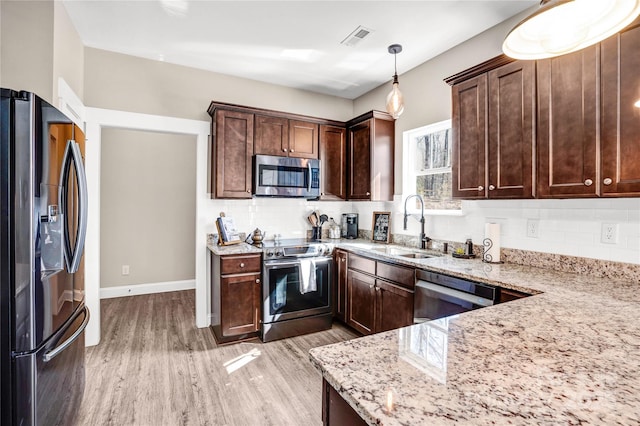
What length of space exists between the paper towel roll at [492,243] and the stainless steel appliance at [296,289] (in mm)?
1548

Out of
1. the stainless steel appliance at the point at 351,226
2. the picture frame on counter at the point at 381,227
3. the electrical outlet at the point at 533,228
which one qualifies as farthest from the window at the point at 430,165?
the stainless steel appliance at the point at 351,226

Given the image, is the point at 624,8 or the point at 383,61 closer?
the point at 624,8

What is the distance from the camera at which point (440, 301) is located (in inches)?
88.6

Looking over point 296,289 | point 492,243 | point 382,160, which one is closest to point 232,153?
point 296,289

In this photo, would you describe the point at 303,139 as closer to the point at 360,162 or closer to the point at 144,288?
the point at 360,162

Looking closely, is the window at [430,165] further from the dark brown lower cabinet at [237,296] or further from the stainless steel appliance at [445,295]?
the dark brown lower cabinet at [237,296]

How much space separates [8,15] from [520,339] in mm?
3525

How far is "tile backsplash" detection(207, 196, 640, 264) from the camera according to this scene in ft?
6.34

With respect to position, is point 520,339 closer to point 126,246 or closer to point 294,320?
point 294,320

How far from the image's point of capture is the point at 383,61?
336 cm

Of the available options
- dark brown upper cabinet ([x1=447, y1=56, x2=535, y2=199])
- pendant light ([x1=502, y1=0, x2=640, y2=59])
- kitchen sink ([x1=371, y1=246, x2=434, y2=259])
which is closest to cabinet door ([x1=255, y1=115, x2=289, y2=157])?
kitchen sink ([x1=371, y1=246, x2=434, y2=259])

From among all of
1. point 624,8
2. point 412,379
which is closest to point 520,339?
point 412,379

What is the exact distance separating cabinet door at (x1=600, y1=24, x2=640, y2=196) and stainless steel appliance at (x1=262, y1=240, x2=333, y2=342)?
237cm

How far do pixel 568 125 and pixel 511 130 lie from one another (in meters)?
0.34
